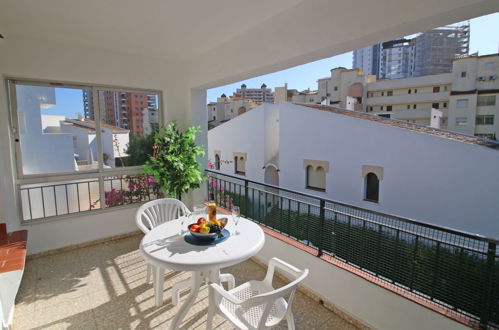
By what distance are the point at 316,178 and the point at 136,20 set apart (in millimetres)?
8740

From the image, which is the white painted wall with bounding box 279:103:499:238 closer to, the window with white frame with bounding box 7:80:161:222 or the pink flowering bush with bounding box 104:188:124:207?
the window with white frame with bounding box 7:80:161:222

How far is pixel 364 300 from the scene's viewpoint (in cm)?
191

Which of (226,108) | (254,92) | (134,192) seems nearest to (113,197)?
(134,192)

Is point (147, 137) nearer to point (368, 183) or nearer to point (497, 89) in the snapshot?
point (368, 183)

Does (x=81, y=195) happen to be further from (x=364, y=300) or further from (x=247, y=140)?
(x=247, y=140)

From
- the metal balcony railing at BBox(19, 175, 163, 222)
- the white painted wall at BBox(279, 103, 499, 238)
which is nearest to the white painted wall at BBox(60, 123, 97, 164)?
the metal balcony railing at BBox(19, 175, 163, 222)

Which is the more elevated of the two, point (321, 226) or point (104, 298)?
point (321, 226)

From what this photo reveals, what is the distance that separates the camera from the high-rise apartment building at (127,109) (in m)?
3.40

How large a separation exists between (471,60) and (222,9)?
Answer: 22677 millimetres

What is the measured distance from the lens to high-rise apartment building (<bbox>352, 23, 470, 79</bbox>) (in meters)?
29.5

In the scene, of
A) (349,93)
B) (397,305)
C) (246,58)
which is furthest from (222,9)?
(349,93)

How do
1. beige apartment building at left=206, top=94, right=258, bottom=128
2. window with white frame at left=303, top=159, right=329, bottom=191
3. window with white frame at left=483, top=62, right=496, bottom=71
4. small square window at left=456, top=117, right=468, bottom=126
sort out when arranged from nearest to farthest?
window with white frame at left=303, top=159, right=329, bottom=191 → small square window at left=456, top=117, right=468, bottom=126 → window with white frame at left=483, top=62, right=496, bottom=71 → beige apartment building at left=206, top=94, right=258, bottom=128

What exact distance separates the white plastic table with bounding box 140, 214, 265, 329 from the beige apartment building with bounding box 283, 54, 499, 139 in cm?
1522

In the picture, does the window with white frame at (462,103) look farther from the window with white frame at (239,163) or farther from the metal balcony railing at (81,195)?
the metal balcony railing at (81,195)
